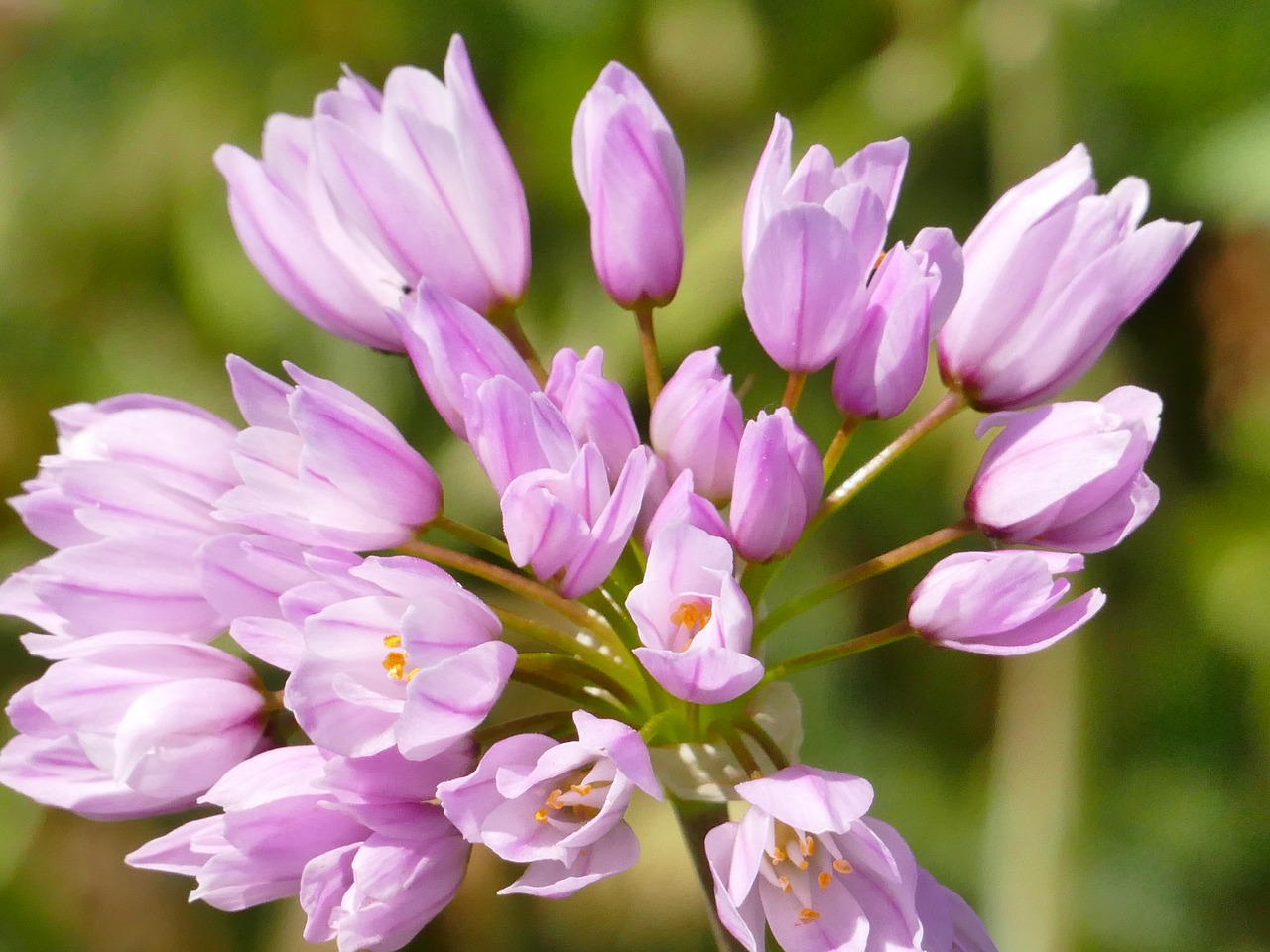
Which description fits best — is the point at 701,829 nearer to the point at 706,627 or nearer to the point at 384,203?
the point at 706,627

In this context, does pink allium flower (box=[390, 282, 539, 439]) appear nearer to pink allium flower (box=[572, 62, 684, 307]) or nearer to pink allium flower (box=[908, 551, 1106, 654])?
pink allium flower (box=[572, 62, 684, 307])

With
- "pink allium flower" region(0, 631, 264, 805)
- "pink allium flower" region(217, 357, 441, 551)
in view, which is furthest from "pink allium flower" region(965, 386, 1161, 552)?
"pink allium flower" region(0, 631, 264, 805)

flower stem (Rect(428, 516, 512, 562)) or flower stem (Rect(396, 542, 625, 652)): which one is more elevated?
flower stem (Rect(428, 516, 512, 562))

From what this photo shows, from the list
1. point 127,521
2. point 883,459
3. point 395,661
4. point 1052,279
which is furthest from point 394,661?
point 1052,279

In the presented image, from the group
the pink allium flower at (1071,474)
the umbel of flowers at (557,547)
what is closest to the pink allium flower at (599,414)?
the umbel of flowers at (557,547)

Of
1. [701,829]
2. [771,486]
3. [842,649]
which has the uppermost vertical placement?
[771,486]

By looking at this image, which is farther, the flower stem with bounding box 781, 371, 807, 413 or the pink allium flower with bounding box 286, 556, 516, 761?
the flower stem with bounding box 781, 371, 807, 413

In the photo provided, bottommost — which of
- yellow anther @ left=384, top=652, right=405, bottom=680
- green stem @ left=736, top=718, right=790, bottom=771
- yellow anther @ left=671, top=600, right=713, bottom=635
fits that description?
green stem @ left=736, top=718, right=790, bottom=771
